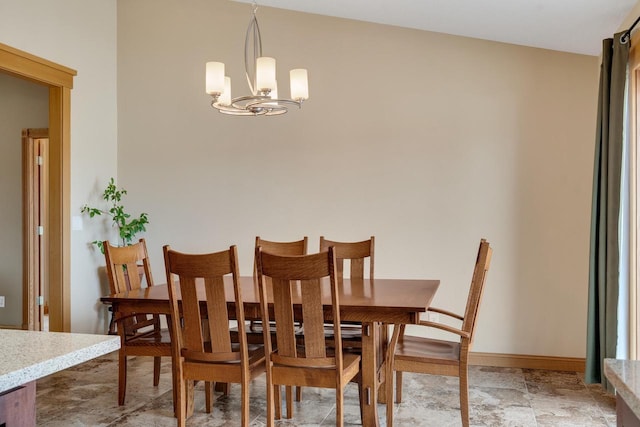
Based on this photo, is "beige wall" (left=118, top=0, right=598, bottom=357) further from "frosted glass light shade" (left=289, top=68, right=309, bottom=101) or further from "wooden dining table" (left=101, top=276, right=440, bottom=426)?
"frosted glass light shade" (left=289, top=68, right=309, bottom=101)

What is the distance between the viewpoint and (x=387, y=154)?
4.61 metres

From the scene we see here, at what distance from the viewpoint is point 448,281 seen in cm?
450

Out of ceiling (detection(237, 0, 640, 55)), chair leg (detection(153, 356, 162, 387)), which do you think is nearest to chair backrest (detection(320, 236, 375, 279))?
chair leg (detection(153, 356, 162, 387))

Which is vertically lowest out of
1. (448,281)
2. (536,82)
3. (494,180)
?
(448,281)

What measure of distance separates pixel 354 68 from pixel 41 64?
2.47 metres

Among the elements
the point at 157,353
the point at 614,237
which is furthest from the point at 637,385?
the point at 157,353

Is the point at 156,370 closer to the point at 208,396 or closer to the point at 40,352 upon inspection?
the point at 208,396

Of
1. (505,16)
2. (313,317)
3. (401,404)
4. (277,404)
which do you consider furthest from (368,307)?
(505,16)

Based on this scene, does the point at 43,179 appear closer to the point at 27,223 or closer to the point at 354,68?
the point at 27,223

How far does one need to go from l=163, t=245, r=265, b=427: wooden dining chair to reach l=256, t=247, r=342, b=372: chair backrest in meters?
0.16

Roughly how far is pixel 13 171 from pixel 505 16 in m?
5.05

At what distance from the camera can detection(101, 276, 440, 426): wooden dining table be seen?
108 inches

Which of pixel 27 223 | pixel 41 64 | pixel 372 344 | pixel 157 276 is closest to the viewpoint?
pixel 372 344

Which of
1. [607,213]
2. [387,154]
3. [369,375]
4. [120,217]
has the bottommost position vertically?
[369,375]
